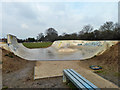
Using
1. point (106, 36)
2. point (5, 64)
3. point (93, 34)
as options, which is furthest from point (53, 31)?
point (5, 64)

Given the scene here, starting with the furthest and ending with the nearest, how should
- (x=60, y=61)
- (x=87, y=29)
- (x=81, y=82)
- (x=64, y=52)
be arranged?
(x=87, y=29)
(x=64, y=52)
(x=60, y=61)
(x=81, y=82)

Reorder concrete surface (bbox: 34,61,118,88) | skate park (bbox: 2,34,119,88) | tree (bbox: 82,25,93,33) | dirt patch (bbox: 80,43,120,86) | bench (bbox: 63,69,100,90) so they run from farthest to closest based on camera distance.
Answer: tree (bbox: 82,25,93,33) → skate park (bbox: 2,34,119,88) → dirt patch (bbox: 80,43,120,86) → concrete surface (bbox: 34,61,118,88) → bench (bbox: 63,69,100,90)

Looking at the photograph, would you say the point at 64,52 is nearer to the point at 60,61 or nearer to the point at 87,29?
the point at 60,61

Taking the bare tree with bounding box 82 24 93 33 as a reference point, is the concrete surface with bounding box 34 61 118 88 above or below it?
below

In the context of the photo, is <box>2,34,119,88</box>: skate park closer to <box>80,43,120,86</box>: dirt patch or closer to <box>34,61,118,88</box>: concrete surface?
<box>34,61,118,88</box>: concrete surface

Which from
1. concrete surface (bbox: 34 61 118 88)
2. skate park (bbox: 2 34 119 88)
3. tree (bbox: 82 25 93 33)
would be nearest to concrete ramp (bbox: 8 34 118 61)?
skate park (bbox: 2 34 119 88)

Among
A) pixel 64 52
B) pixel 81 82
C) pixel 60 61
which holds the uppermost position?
pixel 81 82

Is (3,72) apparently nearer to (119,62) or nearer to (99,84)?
(99,84)

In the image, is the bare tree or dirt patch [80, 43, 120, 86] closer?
dirt patch [80, 43, 120, 86]

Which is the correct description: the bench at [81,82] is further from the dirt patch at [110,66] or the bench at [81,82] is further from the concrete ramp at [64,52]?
the concrete ramp at [64,52]

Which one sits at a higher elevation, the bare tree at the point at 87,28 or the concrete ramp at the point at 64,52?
the bare tree at the point at 87,28

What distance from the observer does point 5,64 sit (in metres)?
4.98

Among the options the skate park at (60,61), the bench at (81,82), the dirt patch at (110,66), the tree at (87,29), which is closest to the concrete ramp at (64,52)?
the skate park at (60,61)

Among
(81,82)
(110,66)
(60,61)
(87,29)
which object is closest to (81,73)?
(81,82)
